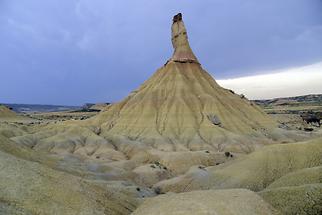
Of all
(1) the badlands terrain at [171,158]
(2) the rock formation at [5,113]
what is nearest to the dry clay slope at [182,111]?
(1) the badlands terrain at [171,158]

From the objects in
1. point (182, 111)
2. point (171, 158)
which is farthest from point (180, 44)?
point (171, 158)

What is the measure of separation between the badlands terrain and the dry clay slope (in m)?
0.29

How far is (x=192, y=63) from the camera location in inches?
4508

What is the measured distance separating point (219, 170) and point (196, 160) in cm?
1931

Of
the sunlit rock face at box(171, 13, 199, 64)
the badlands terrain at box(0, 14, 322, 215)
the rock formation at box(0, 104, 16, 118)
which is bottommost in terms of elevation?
the badlands terrain at box(0, 14, 322, 215)

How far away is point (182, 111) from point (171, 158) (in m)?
27.4

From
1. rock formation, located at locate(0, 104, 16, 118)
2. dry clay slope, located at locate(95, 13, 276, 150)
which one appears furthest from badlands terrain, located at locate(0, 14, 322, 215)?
rock formation, located at locate(0, 104, 16, 118)

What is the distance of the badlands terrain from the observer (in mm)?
25750

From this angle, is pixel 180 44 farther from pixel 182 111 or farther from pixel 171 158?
pixel 171 158

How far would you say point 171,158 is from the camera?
7581 cm

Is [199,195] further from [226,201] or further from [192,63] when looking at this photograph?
[192,63]

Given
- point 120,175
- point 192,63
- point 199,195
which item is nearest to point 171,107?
point 192,63

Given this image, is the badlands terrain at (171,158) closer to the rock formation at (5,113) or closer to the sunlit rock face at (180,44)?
the sunlit rock face at (180,44)

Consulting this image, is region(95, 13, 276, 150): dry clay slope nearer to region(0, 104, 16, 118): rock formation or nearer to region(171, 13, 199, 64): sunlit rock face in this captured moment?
region(171, 13, 199, 64): sunlit rock face
